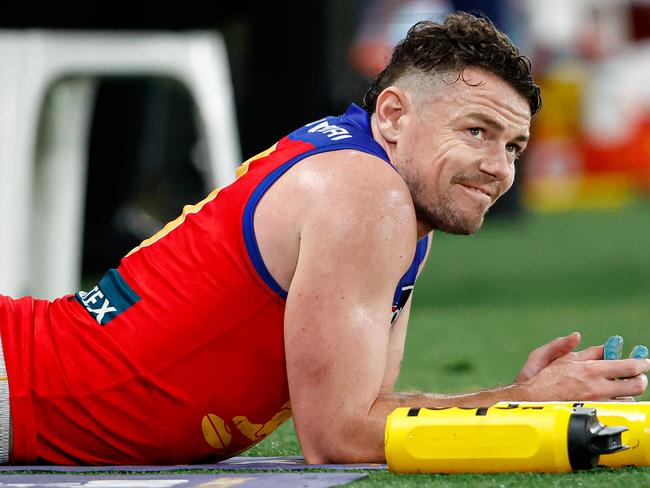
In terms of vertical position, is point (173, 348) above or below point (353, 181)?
below

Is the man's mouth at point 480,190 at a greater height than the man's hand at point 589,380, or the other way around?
the man's mouth at point 480,190

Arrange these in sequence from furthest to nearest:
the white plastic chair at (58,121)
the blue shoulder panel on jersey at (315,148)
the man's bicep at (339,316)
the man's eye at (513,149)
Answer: the white plastic chair at (58,121)
the man's eye at (513,149)
the blue shoulder panel on jersey at (315,148)
the man's bicep at (339,316)

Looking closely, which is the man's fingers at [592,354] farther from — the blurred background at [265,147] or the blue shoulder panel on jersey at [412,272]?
the blurred background at [265,147]

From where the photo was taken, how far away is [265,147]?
30.3 feet

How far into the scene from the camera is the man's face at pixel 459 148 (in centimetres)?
293

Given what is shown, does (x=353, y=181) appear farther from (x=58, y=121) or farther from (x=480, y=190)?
(x=58, y=121)

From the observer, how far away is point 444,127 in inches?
116

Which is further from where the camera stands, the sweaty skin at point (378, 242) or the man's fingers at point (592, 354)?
the man's fingers at point (592, 354)

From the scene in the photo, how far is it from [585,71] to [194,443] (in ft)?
57.3

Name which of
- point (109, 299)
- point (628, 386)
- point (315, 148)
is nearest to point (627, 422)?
point (628, 386)

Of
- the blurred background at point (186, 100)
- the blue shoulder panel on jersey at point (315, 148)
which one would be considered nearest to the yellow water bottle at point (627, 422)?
the blue shoulder panel on jersey at point (315, 148)

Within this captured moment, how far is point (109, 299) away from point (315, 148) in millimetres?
530

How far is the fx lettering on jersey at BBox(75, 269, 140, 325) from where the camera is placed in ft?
9.61

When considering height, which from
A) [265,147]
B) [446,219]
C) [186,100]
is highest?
[446,219]
